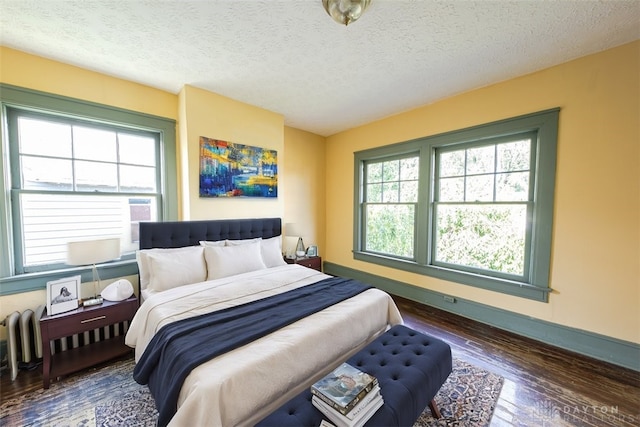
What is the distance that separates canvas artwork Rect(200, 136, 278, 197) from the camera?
2.92m

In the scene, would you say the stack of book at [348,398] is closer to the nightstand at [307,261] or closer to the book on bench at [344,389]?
the book on bench at [344,389]

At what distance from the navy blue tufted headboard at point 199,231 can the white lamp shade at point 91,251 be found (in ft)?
1.04

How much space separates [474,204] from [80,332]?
4.18 metres

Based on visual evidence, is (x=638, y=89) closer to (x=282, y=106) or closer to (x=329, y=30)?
(x=329, y=30)

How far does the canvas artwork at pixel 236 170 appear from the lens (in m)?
2.92

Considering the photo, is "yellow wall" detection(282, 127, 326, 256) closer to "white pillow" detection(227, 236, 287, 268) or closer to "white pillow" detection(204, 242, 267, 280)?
"white pillow" detection(227, 236, 287, 268)

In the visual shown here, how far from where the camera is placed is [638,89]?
1.97 meters

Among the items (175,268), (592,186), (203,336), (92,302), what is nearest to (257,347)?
(203,336)

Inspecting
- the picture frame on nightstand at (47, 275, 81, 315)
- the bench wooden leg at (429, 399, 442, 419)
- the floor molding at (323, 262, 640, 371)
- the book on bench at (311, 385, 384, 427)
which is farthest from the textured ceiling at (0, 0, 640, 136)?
the bench wooden leg at (429, 399, 442, 419)

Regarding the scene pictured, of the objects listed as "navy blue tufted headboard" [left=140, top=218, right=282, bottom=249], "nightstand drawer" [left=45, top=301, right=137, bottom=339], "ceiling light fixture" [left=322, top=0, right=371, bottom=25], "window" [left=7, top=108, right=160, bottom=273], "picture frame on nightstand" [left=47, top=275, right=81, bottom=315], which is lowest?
"nightstand drawer" [left=45, top=301, right=137, bottom=339]

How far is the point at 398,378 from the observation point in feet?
4.38

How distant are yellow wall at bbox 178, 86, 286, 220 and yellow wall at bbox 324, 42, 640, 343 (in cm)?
282

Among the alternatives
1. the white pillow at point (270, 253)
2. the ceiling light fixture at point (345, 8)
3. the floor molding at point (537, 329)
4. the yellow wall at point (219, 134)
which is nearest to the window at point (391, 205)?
the floor molding at point (537, 329)

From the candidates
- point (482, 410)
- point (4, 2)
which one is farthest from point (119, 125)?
point (482, 410)
